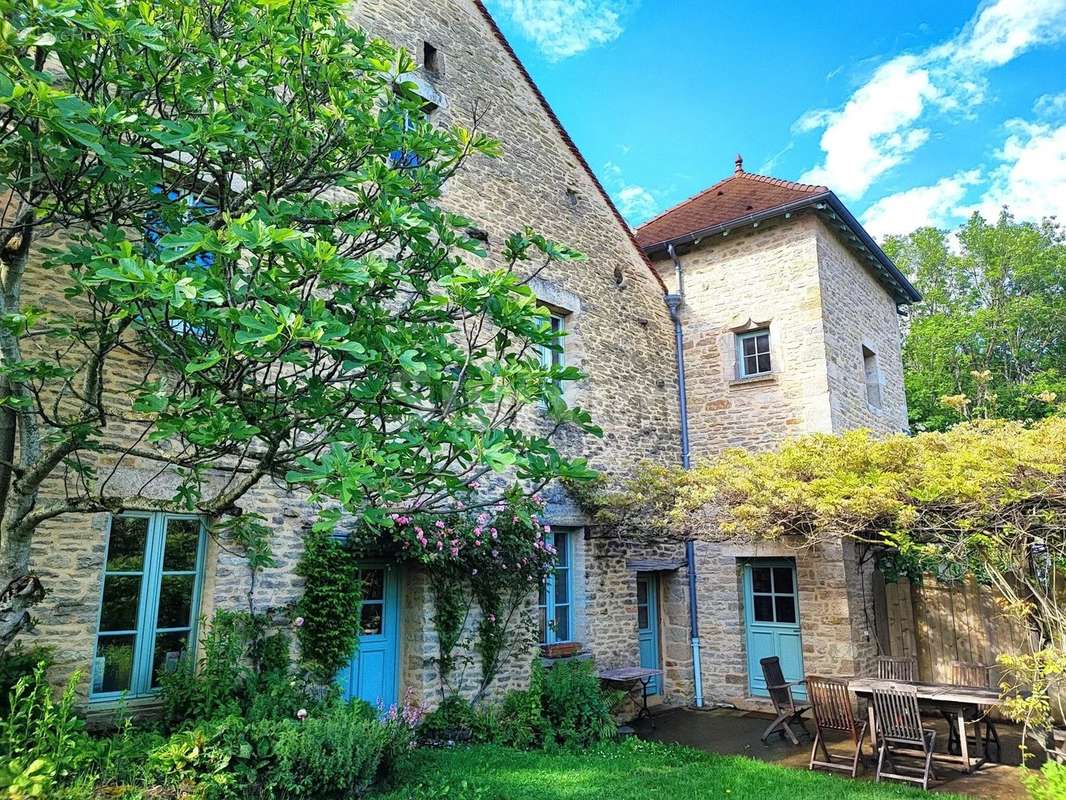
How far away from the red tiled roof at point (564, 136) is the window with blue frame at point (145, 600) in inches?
300

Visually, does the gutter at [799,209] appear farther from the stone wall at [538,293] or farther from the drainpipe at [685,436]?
the stone wall at [538,293]

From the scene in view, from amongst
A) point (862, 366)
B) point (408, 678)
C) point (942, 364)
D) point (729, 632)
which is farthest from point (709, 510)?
point (942, 364)

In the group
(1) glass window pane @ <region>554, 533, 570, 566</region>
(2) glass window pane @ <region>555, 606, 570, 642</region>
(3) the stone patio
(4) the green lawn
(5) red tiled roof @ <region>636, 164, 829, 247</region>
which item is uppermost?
(5) red tiled roof @ <region>636, 164, 829, 247</region>

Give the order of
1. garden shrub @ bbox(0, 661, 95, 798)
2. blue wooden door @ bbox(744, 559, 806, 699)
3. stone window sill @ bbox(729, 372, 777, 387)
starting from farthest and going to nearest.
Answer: stone window sill @ bbox(729, 372, 777, 387) < blue wooden door @ bbox(744, 559, 806, 699) < garden shrub @ bbox(0, 661, 95, 798)

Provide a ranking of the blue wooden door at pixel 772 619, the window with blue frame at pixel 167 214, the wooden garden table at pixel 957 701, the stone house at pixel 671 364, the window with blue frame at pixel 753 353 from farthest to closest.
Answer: the window with blue frame at pixel 753 353
the blue wooden door at pixel 772 619
the stone house at pixel 671 364
the wooden garden table at pixel 957 701
the window with blue frame at pixel 167 214

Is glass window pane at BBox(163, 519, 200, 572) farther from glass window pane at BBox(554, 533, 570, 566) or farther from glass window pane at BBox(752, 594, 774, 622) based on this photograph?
glass window pane at BBox(752, 594, 774, 622)

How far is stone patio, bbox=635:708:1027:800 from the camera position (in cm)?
597

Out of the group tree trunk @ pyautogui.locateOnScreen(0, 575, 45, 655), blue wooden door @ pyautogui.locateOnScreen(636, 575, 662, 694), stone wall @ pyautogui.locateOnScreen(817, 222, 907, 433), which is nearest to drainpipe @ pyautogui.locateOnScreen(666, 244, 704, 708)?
blue wooden door @ pyautogui.locateOnScreen(636, 575, 662, 694)

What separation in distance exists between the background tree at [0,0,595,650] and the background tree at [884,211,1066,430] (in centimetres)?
2015

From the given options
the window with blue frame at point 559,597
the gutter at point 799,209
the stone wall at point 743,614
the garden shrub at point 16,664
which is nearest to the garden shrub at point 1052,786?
the stone wall at point 743,614

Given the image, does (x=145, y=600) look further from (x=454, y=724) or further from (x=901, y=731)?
(x=901, y=731)

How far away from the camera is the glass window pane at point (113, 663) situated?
4.99 m

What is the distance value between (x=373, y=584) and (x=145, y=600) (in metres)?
2.21

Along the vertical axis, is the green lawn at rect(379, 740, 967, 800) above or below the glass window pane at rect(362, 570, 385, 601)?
below
